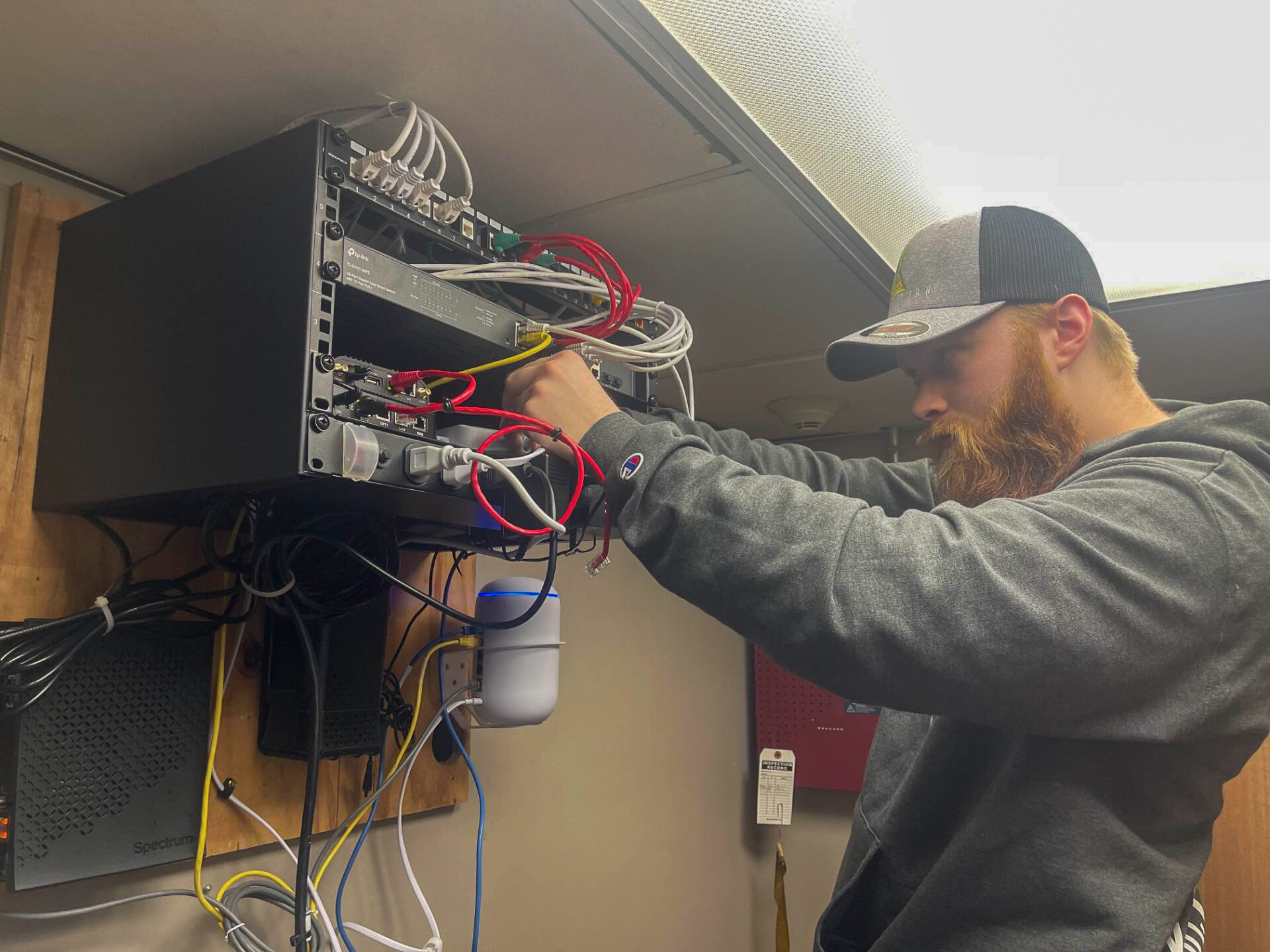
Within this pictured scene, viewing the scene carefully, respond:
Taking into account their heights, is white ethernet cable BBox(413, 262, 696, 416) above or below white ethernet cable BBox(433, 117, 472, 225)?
below

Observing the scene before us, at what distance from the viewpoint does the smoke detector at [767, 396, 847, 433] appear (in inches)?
73.2

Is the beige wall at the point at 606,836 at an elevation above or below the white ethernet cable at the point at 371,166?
below

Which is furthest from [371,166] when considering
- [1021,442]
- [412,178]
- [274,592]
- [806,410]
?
[806,410]

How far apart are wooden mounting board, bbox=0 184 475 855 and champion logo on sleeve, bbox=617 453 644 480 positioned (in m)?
0.54

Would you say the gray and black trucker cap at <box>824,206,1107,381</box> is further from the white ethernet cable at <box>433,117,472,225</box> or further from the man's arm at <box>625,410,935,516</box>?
the white ethernet cable at <box>433,117,472,225</box>

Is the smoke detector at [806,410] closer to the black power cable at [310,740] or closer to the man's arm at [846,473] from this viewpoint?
the man's arm at [846,473]

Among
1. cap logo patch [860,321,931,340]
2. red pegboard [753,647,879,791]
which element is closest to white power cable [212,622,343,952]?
cap logo patch [860,321,931,340]

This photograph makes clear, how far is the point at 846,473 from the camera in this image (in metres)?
1.18

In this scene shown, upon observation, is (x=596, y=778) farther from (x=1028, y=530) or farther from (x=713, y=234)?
(x=1028, y=530)

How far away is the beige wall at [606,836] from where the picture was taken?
1.05 meters

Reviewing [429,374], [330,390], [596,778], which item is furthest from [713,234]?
[596,778]

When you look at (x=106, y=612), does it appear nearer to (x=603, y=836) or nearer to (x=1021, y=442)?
(x=1021, y=442)

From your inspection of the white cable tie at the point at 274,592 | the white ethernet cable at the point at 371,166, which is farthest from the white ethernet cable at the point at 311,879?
the white ethernet cable at the point at 371,166

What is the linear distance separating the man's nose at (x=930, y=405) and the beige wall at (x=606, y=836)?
2.47ft
